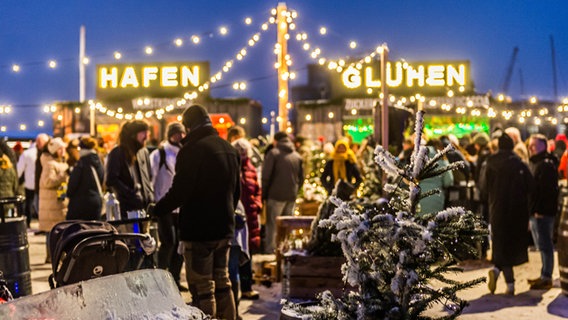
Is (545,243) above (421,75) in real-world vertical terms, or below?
below

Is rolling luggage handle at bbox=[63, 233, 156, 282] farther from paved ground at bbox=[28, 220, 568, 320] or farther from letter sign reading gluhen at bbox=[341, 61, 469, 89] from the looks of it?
letter sign reading gluhen at bbox=[341, 61, 469, 89]

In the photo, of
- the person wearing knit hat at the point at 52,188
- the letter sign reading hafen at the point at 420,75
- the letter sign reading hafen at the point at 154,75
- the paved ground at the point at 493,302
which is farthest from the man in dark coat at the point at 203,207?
the letter sign reading hafen at the point at 154,75

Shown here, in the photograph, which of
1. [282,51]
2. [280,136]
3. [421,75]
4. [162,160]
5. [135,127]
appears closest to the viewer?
[135,127]

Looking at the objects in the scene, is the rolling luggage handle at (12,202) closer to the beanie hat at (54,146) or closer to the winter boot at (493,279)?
the beanie hat at (54,146)

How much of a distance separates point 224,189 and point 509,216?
415cm

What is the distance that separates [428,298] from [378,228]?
1.30ft

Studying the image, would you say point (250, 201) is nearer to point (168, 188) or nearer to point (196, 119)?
point (168, 188)

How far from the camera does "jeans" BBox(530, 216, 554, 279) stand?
32.8 feet

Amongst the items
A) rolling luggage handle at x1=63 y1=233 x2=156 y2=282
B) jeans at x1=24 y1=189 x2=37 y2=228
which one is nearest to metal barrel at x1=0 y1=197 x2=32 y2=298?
rolling luggage handle at x1=63 y1=233 x2=156 y2=282

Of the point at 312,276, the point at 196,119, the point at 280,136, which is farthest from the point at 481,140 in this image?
the point at 196,119

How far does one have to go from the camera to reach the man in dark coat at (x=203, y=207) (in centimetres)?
660

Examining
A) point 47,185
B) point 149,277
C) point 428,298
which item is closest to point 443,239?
point 428,298

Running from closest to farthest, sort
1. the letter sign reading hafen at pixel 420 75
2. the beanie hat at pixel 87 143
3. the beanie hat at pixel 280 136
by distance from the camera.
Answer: the beanie hat at pixel 87 143, the beanie hat at pixel 280 136, the letter sign reading hafen at pixel 420 75

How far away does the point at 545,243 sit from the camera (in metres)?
10.1
